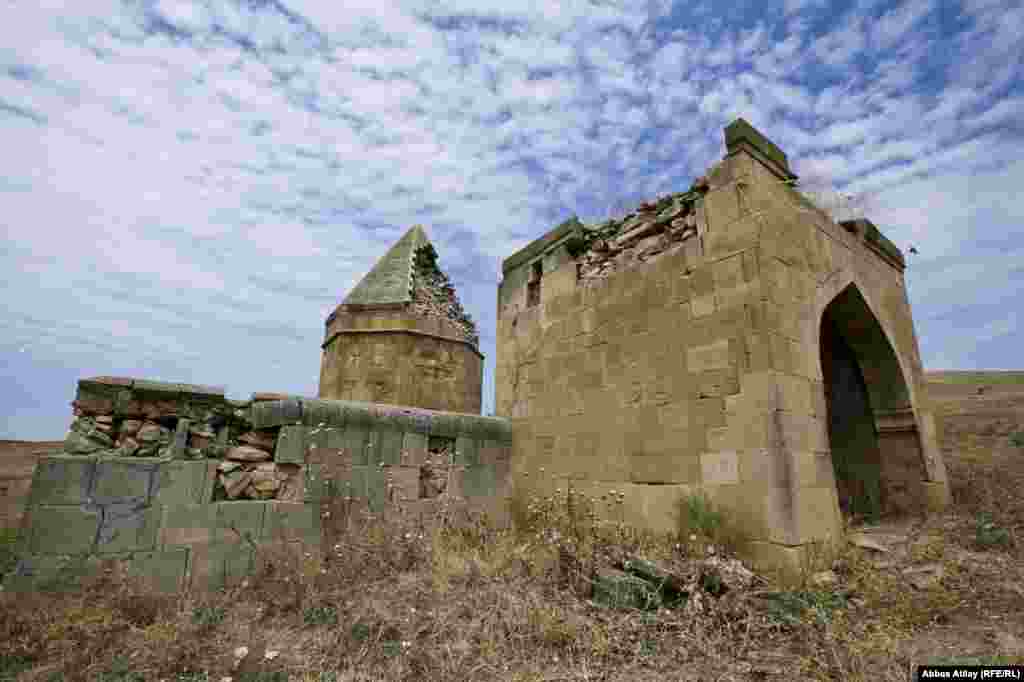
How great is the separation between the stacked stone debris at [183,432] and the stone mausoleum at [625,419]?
0.02m

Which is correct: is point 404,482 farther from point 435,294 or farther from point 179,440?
point 435,294

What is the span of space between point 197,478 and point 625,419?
3842mm

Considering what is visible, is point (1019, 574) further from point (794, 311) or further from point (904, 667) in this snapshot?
point (794, 311)

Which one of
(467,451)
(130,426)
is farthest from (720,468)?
(130,426)

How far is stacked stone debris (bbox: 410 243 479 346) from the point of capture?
11922 millimetres

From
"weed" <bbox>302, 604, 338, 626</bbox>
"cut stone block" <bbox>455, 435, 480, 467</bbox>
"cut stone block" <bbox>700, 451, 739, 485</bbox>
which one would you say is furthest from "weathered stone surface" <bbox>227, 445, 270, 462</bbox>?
"cut stone block" <bbox>700, 451, 739, 485</bbox>

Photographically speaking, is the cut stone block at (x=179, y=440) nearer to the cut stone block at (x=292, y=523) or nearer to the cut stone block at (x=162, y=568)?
the cut stone block at (x=162, y=568)

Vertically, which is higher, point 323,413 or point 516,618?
point 323,413

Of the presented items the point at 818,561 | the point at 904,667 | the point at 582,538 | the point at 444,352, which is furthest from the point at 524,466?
the point at 444,352

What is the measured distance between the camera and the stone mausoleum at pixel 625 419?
3.78 meters

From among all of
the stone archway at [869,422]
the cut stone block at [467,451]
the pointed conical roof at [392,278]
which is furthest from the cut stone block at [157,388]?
the pointed conical roof at [392,278]

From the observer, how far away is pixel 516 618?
3180 millimetres

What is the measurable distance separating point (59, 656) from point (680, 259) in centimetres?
529

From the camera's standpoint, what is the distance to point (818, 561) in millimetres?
3695
